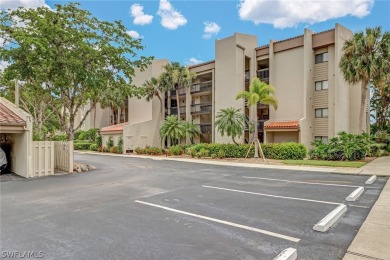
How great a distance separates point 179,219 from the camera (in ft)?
21.3

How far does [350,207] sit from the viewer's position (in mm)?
7461

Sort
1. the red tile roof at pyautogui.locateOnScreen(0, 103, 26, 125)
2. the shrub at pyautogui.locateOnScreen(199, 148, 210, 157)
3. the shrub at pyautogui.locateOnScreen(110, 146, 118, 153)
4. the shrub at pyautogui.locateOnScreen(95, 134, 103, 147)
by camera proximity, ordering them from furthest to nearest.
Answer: the shrub at pyautogui.locateOnScreen(95, 134, 103, 147) < the shrub at pyautogui.locateOnScreen(110, 146, 118, 153) < the shrub at pyautogui.locateOnScreen(199, 148, 210, 157) < the red tile roof at pyautogui.locateOnScreen(0, 103, 26, 125)

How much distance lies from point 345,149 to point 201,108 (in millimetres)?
18903

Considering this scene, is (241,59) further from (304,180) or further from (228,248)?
(228,248)

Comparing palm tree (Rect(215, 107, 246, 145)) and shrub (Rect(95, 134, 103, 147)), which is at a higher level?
palm tree (Rect(215, 107, 246, 145))

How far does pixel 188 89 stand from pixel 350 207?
3005cm

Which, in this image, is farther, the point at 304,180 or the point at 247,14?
the point at 247,14

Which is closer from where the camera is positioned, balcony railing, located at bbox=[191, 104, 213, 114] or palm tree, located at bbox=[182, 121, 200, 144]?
palm tree, located at bbox=[182, 121, 200, 144]

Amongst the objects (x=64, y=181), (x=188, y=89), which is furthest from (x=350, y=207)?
(x=188, y=89)

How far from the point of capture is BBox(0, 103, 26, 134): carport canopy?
1299 centimetres

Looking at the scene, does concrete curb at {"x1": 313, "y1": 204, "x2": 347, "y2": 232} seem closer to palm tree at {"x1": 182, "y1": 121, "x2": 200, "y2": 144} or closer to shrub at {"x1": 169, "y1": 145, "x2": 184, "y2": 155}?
shrub at {"x1": 169, "y1": 145, "x2": 184, "y2": 155}

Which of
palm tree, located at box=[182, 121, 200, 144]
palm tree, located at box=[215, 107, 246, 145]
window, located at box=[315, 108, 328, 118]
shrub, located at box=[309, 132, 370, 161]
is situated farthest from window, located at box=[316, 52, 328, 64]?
palm tree, located at box=[182, 121, 200, 144]

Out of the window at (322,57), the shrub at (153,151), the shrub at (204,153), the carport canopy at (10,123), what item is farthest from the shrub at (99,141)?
the window at (322,57)

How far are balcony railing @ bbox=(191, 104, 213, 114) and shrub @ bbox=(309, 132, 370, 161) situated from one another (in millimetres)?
15582
